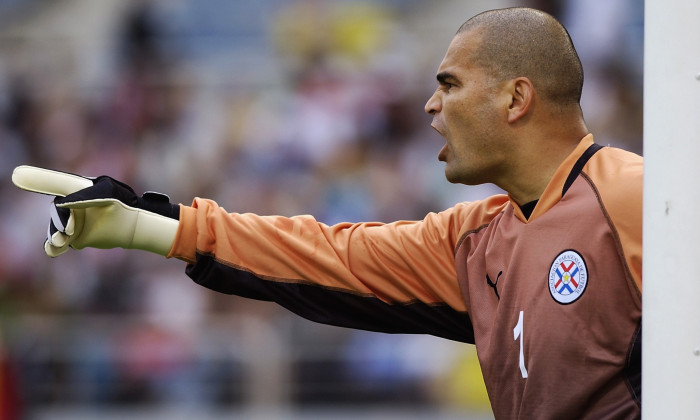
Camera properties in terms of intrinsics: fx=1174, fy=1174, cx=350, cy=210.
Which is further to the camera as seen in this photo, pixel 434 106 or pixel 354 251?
pixel 354 251

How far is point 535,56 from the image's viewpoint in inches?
121

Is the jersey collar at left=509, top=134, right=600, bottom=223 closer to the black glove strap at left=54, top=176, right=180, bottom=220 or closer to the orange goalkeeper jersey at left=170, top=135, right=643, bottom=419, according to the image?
the orange goalkeeper jersey at left=170, top=135, right=643, bottom=419

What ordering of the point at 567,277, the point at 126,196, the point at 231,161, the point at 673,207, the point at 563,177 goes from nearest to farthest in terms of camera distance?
1. the point at 673,207
2. the point at 567,277
3. the point at 563,177
4. the point at 126,196
5. the point at 231,161

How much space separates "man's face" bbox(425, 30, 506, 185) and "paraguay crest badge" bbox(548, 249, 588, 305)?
42cm

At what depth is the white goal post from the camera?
1.97 meters

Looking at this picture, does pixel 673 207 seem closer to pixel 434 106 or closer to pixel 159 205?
pixel 434 106

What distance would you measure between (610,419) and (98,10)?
956cm

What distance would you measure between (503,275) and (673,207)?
1059mm

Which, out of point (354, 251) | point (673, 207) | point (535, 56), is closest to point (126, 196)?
point (354, 251)

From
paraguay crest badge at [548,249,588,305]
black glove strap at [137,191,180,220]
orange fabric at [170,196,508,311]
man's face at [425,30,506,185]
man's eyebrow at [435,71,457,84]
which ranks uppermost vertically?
man's eyebrow at [435,71,457,84]

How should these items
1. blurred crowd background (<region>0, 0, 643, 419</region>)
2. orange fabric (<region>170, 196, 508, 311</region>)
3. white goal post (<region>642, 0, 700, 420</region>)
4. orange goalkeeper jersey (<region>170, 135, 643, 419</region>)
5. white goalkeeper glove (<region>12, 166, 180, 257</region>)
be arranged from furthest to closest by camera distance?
blurred crowd background (<region>0, 0, 643, 419</region>), orange fabric (<region>170, 196, 508, 311</region>), white goalkeeper glove (<region>12, 166, 180, 257</region>), orange goalkeeper jersey (<region>170, 135, 643, 419</region>), white goal post (<region>642, 0, 700, 420</region>)

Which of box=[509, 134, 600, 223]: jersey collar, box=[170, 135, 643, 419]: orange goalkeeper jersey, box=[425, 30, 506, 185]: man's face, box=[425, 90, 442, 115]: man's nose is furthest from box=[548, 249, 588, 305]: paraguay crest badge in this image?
box=[425, 90, 442, 115]: man's nose

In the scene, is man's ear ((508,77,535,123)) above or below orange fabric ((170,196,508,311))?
above

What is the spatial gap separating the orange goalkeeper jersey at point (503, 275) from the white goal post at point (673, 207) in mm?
625
